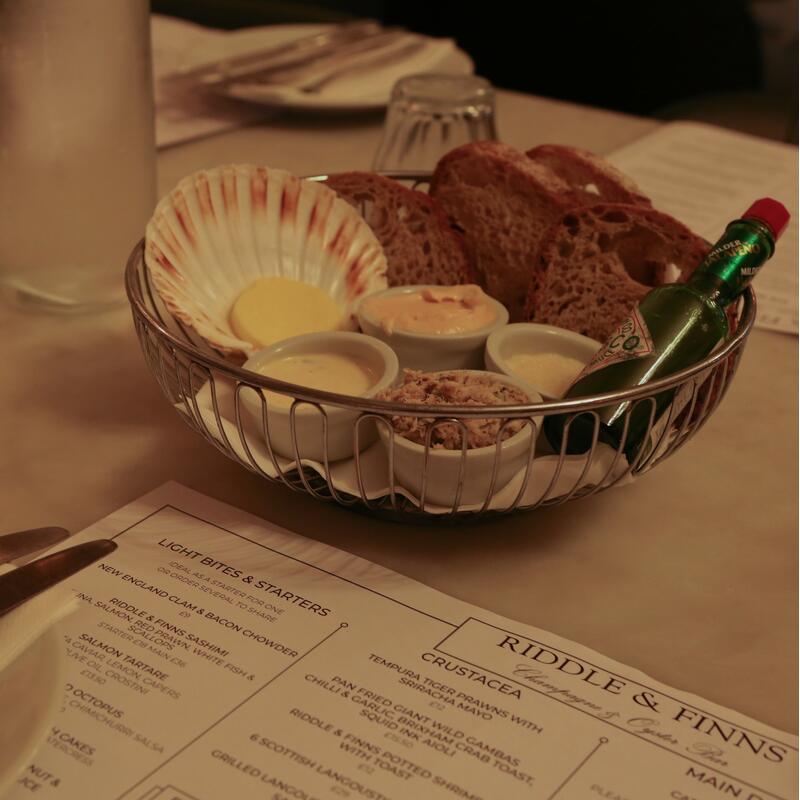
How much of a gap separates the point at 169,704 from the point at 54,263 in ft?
1.67

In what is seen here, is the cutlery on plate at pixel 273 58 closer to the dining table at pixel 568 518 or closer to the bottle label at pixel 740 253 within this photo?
the dining table at pixel 568 518

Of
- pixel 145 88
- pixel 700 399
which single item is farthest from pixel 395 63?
pixel 700 399

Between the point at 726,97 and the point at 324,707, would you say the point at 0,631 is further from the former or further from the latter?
the point at 726,97

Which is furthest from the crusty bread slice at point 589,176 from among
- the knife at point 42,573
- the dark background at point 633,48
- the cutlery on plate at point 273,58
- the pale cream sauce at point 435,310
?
the dark background at point 633,48

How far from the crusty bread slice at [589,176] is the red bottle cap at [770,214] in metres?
0.18

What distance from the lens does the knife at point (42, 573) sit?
49 cm

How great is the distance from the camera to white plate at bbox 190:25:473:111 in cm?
145

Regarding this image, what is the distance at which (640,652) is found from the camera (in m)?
0.61

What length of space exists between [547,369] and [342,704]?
0.95 ft

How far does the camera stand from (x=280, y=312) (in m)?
0.80

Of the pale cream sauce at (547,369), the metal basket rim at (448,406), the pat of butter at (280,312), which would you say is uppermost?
the metal basket rim at (448,406)

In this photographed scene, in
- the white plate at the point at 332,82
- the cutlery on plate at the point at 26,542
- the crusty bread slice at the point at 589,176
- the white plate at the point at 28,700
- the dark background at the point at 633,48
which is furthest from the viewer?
the dark background at the point at 633,48

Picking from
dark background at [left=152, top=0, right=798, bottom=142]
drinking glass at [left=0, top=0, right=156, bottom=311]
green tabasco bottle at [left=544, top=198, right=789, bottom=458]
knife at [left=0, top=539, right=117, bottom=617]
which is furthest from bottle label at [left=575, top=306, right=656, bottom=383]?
dark background at [left=152, top=0, right=798, bottom=142]

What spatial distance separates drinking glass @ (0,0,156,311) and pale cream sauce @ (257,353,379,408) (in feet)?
0.99
